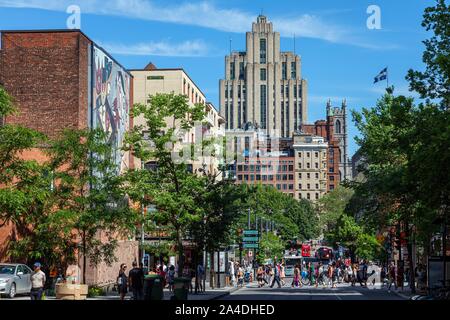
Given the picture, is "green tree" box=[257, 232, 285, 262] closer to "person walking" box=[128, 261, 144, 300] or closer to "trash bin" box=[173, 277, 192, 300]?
"person walking" box=[128, 261, 144, 300]

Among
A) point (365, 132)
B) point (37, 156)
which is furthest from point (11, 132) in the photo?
point (365, 132)

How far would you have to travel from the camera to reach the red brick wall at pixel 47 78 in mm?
50938

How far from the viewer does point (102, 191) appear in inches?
1490

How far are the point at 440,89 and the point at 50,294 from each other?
22653 mm

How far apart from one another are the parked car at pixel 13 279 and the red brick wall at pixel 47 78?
15.7m

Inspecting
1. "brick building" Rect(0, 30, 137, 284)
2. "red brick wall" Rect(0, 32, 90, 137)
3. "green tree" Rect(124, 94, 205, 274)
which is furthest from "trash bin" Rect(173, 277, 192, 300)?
"red brick wall" Rect(0, 32, 90, 137)

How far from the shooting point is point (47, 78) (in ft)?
169

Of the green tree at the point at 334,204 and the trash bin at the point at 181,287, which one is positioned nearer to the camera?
the trash bin at the point at 181,287

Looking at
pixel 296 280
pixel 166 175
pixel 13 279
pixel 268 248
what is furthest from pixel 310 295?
pixel 268 248

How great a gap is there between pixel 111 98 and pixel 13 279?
24.7 m

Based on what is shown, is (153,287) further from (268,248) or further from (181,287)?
(268,248)

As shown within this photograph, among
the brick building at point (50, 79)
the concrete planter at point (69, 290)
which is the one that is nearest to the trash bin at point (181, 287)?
the concrete planter at point (69, 290)

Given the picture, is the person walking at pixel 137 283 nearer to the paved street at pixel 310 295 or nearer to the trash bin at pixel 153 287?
the trash bin at pixel 153 287
